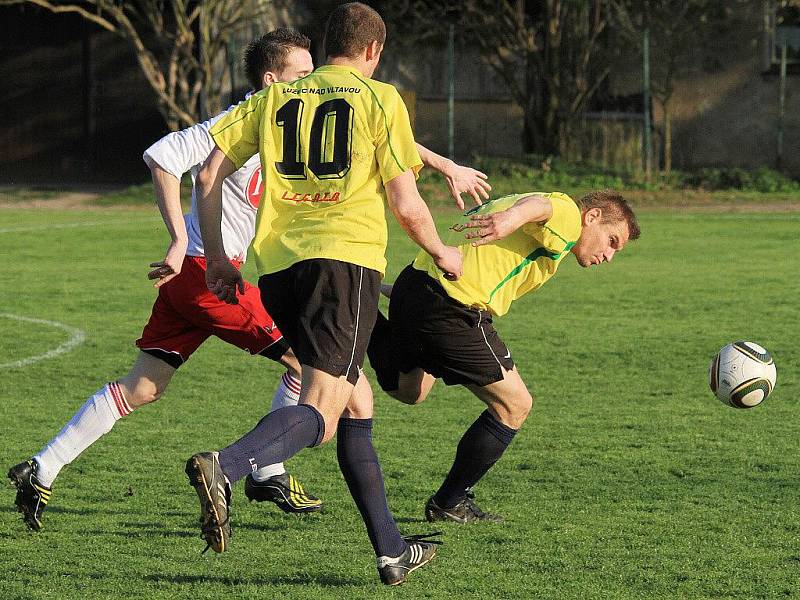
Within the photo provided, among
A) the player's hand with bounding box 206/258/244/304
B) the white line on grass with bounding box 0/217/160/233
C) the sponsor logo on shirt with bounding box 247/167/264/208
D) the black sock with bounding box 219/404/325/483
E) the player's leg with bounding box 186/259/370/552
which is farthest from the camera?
the white line on grass with bounding box 0/217/160/233

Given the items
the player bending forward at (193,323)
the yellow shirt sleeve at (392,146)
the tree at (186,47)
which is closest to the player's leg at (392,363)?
the player bending forward at (193,323)

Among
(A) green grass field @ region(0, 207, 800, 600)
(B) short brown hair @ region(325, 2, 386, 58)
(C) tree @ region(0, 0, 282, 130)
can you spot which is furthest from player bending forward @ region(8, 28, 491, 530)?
(C) tree @ region(0, 0, 282, 130)

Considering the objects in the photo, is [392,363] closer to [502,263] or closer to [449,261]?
[502,263]

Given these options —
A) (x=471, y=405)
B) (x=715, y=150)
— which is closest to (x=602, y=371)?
(x=471, y=405)

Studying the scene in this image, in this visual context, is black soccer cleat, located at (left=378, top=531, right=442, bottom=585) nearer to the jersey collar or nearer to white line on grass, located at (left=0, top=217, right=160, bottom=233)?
the jersey collar

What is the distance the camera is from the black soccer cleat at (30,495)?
5.21 meters

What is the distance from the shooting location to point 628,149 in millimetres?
24188

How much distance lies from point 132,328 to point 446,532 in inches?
231

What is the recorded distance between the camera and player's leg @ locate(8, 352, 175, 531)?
5.24 meters

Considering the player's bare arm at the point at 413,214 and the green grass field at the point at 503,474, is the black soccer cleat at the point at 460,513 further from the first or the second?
the player's bare arm at the point at 413,214

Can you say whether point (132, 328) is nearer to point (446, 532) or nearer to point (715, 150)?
point (446, 532)

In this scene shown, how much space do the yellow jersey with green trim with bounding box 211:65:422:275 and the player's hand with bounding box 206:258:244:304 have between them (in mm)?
247

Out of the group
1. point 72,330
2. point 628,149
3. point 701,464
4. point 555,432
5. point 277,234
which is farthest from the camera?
point 628,149

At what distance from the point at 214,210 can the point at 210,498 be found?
3.89 feet
